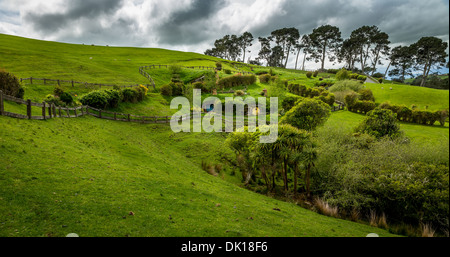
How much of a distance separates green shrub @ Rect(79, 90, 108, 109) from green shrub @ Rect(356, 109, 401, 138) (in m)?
37.6

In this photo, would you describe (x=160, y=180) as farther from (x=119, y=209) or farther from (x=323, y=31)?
(x=323, y=31)

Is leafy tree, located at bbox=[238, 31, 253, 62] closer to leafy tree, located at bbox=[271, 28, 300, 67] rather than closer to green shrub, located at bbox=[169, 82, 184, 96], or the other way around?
leafy tree, located at bbox=[271, 28, 300, 67]

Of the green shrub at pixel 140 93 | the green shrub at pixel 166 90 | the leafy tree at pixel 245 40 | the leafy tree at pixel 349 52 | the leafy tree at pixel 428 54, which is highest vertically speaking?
the leafy tree at pixel 245 40

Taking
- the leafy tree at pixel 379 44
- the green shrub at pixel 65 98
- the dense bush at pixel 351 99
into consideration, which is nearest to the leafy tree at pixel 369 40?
the leafy tree at pixel 379 44

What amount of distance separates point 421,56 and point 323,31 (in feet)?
Answer: 143

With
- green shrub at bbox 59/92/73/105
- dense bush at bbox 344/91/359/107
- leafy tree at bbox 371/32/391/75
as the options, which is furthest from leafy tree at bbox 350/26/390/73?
green shrub at bbox 59/92/73/105

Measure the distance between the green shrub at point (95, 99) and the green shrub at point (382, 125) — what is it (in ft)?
123

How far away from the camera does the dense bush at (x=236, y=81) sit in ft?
217

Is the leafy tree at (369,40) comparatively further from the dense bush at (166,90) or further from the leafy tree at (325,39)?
the dense bush at (166,90)

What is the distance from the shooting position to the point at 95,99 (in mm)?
29203

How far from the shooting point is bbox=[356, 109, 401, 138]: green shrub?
2334 centimetres

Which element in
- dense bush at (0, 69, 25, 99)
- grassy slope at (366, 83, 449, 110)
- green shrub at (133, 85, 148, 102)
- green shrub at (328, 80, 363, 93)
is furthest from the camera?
green shrub at (328, 80, 363, 93)

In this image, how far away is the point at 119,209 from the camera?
328 inches

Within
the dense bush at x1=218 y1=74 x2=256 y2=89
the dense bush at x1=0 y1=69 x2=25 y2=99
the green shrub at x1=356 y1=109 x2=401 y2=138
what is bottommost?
the green shrub at x1=356 y1=109 x2=401 y2=138
